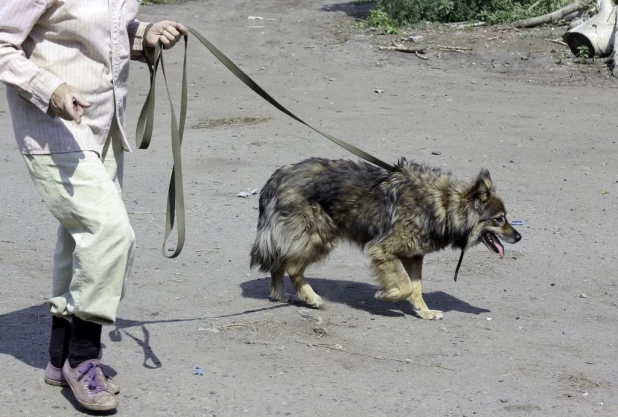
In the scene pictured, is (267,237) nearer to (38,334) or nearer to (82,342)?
(38,334)

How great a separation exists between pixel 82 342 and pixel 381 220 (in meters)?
2.41

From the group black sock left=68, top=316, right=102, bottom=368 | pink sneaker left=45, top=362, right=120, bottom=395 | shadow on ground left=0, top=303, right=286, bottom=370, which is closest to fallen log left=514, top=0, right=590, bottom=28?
shadow on ground left=0, top=303, right=286, bottom=370

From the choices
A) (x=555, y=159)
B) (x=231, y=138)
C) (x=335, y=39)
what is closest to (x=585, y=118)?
(x=555, y=159)

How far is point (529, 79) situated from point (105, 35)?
1052cm

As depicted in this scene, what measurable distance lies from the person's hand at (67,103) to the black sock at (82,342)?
101cm

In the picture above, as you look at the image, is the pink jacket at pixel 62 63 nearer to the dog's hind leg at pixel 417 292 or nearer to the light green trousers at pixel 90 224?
the light green trousers at pixel 90 224

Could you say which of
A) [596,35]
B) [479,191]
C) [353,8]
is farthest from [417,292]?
[353,8]

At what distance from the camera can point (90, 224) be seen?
4.19 metres

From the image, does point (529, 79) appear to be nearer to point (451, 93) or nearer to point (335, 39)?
point (451, 93)

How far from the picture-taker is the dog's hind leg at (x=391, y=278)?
623 centimetres

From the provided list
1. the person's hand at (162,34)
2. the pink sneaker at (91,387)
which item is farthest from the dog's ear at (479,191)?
the pink sneaker at (91,387)

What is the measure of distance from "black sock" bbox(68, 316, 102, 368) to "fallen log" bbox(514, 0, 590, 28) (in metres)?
12.7

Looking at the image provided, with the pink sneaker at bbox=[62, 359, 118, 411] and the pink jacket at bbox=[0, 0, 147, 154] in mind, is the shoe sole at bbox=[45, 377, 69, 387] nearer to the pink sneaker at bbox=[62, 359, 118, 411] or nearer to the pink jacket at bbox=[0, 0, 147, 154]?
the pink sneaker at bbox=[62, 359, 118, 411]

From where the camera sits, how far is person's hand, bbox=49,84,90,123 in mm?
3975
